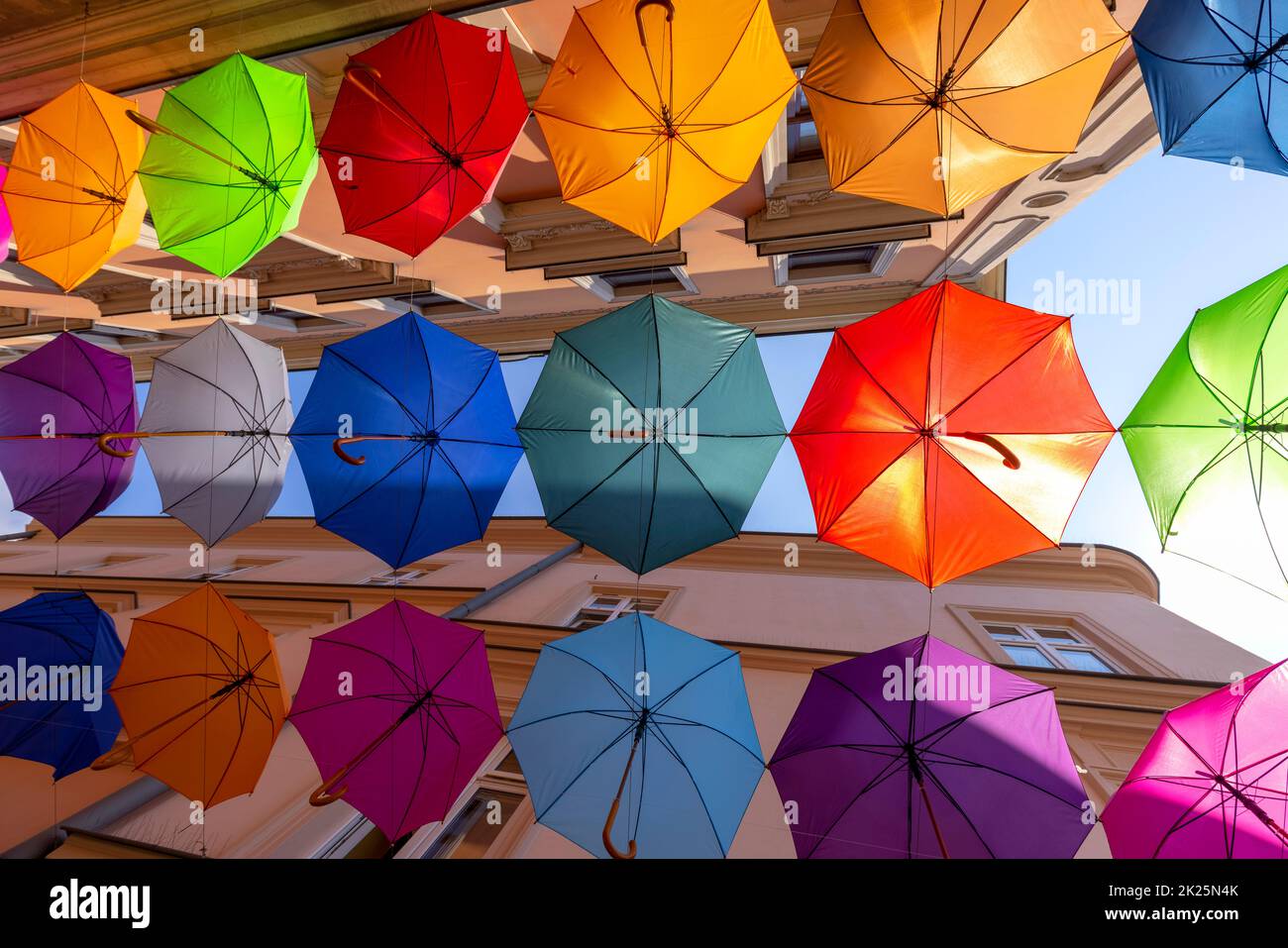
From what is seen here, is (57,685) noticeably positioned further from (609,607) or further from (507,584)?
(609,607)

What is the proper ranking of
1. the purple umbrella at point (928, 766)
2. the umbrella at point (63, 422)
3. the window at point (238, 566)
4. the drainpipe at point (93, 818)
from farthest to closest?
the window at point (238, 566), the umbrella at point (63, 422), the drainpipe at point (93, 818), the purple umbrella at point (928, 766)

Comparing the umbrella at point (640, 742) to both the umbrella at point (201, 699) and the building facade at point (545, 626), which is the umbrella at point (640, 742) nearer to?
the building facade at point (545, 626)

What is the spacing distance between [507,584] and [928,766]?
644 cm

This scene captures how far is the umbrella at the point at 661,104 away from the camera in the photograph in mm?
3633

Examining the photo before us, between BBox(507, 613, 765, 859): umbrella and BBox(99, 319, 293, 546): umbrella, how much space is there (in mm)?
3612

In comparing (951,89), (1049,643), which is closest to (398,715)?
(951,89)

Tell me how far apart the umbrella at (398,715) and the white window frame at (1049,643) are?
5984 mm

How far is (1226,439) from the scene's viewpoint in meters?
3.54

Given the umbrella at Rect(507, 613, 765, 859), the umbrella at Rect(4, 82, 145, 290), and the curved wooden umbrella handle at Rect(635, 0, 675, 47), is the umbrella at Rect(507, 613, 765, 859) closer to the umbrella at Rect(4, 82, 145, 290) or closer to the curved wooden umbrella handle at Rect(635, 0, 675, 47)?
the curved wooden umbrella handle at Rect(635, 0, 675, 47)

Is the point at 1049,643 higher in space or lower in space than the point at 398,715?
lower

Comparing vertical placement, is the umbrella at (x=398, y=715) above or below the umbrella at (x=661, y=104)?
below

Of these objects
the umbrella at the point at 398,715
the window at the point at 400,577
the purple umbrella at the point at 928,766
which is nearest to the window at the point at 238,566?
the window at the point at 400,577

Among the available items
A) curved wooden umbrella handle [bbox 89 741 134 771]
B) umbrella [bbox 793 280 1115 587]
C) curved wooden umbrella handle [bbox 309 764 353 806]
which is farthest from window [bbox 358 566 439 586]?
umbrella [bbox 793 280 1115 587]

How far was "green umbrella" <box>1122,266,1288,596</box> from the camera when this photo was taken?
3363 mm
